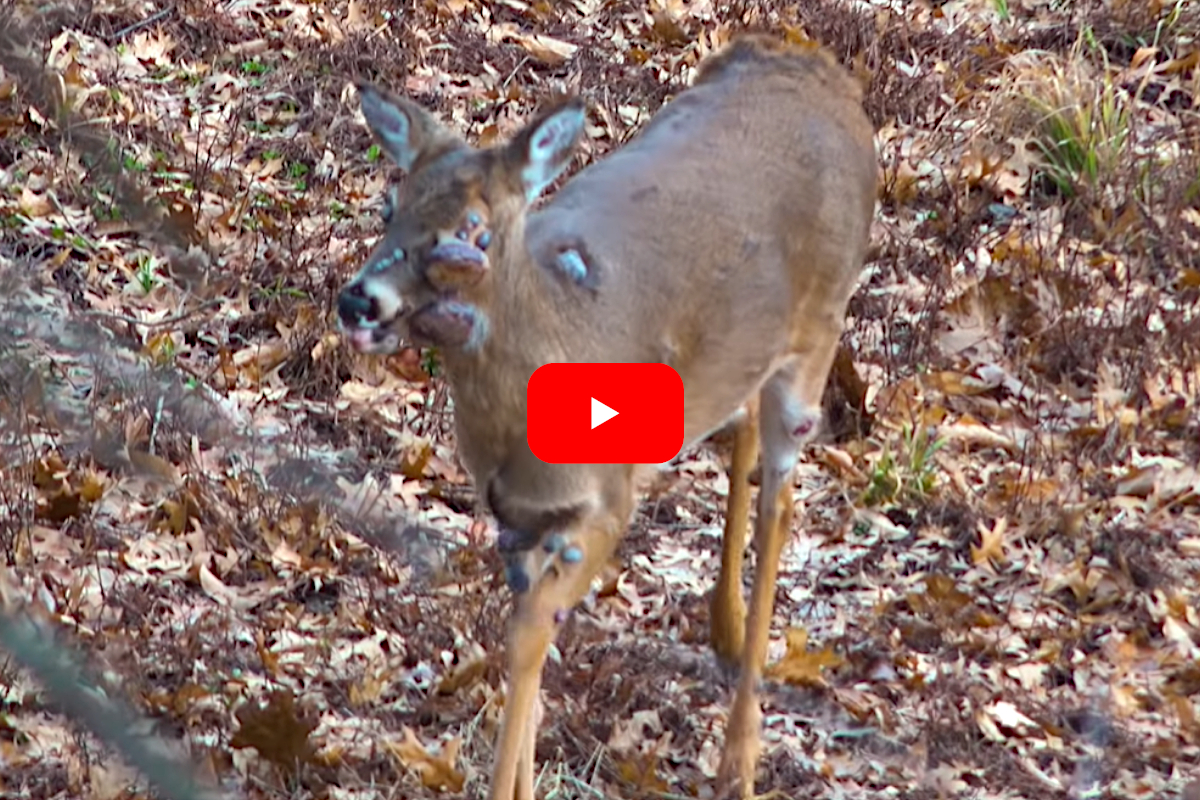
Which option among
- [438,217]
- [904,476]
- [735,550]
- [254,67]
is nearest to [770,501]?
[735,550]

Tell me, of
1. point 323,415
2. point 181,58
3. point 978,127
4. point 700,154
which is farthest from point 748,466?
point 181,58

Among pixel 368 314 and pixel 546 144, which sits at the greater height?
pixel 546 144

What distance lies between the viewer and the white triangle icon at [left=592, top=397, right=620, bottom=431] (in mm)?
4625

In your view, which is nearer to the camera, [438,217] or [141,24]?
[438,217]

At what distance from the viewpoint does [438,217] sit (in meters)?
4.08

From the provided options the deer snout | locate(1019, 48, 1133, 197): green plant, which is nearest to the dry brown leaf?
the deer snout

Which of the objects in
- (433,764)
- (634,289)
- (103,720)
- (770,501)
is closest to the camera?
(103,720)

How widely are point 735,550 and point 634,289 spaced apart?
1366 mm

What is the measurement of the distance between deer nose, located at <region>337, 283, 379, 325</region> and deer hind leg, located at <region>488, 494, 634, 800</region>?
3.01ft

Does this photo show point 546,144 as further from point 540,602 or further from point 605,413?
point 540,602

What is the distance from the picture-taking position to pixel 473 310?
4.26m

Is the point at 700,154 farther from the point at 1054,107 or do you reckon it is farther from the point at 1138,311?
the point at 1054,107

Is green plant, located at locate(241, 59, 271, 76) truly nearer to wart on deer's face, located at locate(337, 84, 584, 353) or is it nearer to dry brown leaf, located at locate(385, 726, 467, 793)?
dry brown leaf, located at locate(385, 726, 467, 793)

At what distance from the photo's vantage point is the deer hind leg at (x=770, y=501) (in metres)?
5.48
